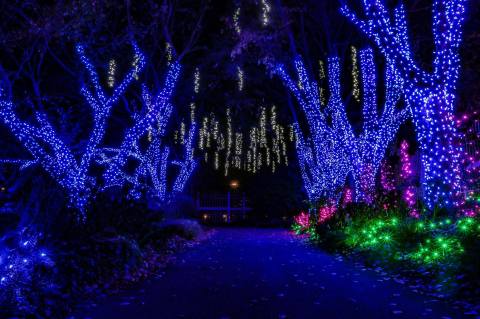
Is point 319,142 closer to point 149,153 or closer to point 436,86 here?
point 149,153

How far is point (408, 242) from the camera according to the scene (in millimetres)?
9727

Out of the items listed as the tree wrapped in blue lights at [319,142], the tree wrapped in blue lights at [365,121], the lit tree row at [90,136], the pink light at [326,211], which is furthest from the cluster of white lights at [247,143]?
the lit tree row at [90,136]

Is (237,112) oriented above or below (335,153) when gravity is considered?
above

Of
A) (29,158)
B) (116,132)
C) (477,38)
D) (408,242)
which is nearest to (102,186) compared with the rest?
(29,158)

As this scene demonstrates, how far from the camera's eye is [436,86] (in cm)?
942

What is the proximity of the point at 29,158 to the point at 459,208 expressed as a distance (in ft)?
40.9

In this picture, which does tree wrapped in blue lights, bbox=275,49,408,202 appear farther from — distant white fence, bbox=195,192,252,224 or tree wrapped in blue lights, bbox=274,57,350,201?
distant white fence, bbox=195,192,252,224

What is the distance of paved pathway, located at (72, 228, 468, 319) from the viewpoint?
6.05 meters

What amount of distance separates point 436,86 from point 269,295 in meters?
4.99

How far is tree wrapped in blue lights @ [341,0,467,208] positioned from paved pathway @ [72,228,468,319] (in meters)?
2.25

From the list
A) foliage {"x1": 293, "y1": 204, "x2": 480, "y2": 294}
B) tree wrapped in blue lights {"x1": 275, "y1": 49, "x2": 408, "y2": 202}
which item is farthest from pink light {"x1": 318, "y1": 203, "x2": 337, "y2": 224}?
foliage {"x1": 293, "y1": 204, "x2": 480, "y2": 294}

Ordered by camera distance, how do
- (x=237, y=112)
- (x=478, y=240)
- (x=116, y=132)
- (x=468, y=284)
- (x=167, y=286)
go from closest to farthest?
(x=468, y=284)
(x=478, y=240)
(x=167, y=286)
(x=116, y=132)
(x=237, y=112)

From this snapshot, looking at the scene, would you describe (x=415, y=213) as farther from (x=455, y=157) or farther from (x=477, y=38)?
(x=477, y=38)

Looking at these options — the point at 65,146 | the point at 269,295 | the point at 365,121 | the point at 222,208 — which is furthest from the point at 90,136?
the point at 222,208
